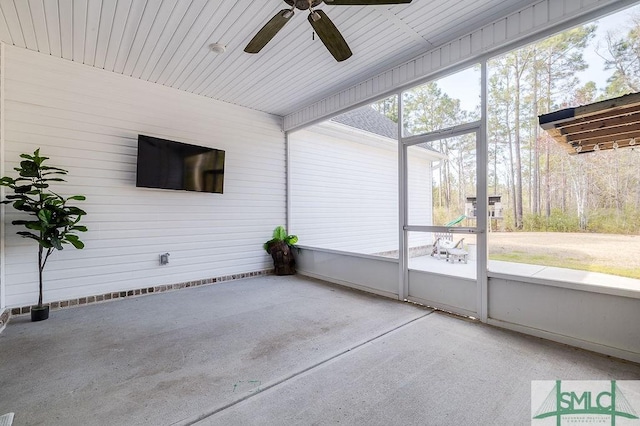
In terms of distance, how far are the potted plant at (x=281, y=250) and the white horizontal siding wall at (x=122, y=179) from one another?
0.27m

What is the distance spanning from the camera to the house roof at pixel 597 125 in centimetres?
236

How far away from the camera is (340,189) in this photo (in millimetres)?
6582

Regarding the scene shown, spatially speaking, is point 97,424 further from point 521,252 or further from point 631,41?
point 631,41

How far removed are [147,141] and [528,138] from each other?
16.1 ft

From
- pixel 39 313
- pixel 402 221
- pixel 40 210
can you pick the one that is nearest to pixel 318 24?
pixel 402 221

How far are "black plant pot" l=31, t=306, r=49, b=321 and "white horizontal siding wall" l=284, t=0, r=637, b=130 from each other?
4855mm

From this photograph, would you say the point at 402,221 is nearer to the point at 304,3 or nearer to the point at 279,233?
the point at 279,233

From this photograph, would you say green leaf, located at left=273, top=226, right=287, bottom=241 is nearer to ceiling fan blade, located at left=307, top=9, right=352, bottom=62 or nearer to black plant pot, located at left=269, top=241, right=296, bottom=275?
black plant pot, located at left=269, top=241, right=296, bottom=275

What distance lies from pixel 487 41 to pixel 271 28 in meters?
2.33

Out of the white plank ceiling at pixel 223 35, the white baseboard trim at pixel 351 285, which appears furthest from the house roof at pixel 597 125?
the white baseboard trim at pixel 351 285

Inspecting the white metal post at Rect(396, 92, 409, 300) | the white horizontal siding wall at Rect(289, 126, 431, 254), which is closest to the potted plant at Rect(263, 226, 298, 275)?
the white horizontal siding wall at Rect(289, 126, 431, 254)

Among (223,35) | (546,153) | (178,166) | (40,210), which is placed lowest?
(40,210)

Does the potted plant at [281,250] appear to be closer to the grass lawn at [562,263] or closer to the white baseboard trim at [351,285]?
the white baseboard trim at [351,285]

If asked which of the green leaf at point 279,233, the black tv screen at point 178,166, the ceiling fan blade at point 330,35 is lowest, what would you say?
the green leaf at point 279,233
